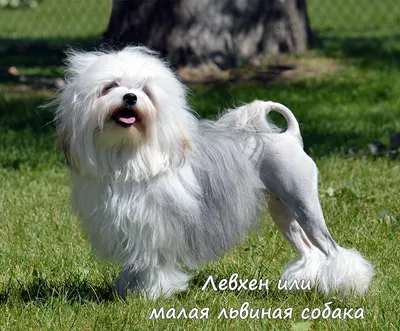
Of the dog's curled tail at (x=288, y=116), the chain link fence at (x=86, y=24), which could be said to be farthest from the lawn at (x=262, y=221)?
the chain link fence at (x=86, y=24)

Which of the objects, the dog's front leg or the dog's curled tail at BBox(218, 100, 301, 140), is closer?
the dog's front leg

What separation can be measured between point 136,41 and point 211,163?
5.93m

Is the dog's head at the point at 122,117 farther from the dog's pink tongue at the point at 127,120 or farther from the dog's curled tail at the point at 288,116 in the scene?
the dog's curled tail at the point at 288,116

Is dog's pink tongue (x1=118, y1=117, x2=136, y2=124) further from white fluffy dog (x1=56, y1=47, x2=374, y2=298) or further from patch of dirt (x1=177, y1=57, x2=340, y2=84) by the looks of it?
patch of dirt (x1=177, y1=57, x2=340, y2=84)

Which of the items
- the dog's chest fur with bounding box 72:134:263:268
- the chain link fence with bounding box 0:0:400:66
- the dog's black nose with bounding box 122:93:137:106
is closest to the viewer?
the dog's black nose with bounding box 122:93:137:106

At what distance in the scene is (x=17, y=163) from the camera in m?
8.00

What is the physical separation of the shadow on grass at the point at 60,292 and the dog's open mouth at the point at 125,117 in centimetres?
98

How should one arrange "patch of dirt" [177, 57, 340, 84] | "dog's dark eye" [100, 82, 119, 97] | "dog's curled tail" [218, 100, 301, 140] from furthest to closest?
"patch of dirt" [177, 57, 340, 84], "dog's curled tail" [218, 100, 301, 140], "dog's dark eye" [100, 82, 119, 97]

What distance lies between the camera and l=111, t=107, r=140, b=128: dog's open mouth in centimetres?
413

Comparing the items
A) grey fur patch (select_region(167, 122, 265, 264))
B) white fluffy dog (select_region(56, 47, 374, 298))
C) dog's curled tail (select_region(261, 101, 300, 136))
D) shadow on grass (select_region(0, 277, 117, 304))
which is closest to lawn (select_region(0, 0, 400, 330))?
shadow on grass (select_region(0, 277, 117, 304))

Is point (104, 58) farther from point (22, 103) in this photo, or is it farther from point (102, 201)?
point (22, 103)

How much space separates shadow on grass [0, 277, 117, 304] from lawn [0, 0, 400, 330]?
11 millimetres

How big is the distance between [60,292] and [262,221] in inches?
46.4

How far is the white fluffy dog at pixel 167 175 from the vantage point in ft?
13.8
